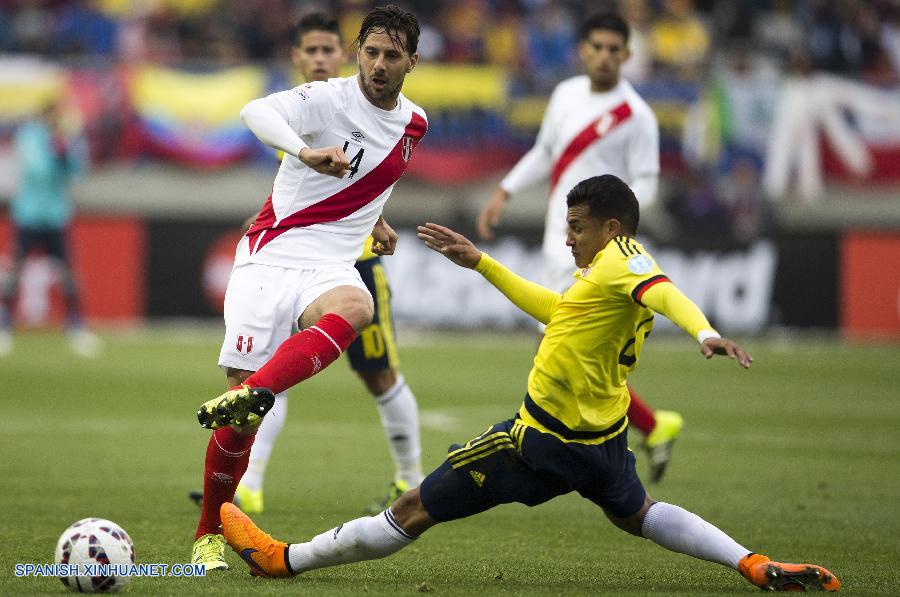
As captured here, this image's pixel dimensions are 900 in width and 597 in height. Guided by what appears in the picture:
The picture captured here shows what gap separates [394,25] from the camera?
6047 millimetres

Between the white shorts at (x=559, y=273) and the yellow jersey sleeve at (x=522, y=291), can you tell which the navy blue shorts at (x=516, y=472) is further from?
the white shorts at (x=559, y=273)

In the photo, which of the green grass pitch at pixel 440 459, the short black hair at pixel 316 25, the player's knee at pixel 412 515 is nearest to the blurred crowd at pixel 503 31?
the green grass pitch at pixel 440 459

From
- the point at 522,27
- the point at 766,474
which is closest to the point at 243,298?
the point at 766,474

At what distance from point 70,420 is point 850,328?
11379mm

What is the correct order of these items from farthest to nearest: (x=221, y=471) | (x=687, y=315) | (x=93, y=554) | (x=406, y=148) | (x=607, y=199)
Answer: (x=406, y=148)
(x=221, y=471)
(x=607, y=199)
(x=93, y=554)
(x=687, y=315)

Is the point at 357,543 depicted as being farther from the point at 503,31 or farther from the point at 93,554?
the point at 503,31

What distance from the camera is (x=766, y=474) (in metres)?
8.97

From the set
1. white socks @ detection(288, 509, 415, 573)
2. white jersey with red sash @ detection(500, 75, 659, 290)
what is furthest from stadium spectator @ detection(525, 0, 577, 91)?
white socks @ detection(288, 509, 415, 573)

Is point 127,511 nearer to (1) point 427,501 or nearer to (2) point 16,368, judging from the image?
(1) point 427,501

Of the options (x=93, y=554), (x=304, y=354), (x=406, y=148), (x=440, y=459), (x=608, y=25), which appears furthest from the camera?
(x=440, y=459)

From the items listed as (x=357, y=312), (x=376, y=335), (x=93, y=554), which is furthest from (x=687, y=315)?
(x=376, y=335)

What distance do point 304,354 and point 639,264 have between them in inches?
53.6

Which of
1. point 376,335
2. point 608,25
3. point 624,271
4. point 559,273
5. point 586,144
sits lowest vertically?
point 376,335

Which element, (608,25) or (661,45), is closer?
(608,25)
